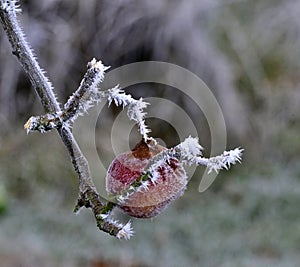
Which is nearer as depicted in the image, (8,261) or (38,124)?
(38,124)

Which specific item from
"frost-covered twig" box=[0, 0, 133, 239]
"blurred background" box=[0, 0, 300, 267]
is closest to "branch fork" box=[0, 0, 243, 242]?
"frost-covered twig" box=[0, 0, 133, 239]

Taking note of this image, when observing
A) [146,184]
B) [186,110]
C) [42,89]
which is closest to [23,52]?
[42,89]

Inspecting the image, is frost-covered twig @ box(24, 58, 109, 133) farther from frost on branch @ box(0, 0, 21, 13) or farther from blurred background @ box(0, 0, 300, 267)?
blurred background @ box(0, 0, 300, 267)

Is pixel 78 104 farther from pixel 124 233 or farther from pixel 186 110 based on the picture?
pixel 186 110

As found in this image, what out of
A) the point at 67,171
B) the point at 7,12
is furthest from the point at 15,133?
the point at 7,12

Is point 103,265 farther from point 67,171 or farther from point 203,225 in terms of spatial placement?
point 67,171

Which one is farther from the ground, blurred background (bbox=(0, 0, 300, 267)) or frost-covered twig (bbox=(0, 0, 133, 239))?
blurred background (bbox=(0, 0, 300, 267))
